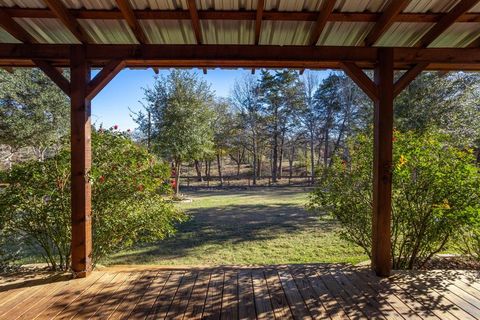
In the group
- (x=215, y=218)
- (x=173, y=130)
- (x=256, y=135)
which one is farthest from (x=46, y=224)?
(x=256, y=135)

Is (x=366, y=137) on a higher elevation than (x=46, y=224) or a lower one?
higher

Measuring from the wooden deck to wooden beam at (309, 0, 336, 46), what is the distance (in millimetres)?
2602

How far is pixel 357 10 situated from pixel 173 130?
11598mm

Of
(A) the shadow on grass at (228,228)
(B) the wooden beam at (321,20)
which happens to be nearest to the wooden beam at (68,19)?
(B) the wooden beam at (321,20)

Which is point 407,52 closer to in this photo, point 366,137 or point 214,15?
point 366,137

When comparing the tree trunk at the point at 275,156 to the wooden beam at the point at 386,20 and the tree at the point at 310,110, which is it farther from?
the wooden beam at the point at 386,20

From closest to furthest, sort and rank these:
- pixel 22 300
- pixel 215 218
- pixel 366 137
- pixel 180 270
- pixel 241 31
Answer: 1. pixel 22 300
2. pixel 241 31
3. pixel 180 270
4. pixel 366 137
5. pixel 215 218

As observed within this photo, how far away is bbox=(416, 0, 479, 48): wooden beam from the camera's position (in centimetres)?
268

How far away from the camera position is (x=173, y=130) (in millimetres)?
13719

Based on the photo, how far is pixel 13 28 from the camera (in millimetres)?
2998

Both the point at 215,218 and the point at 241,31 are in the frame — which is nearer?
the point at 241,31

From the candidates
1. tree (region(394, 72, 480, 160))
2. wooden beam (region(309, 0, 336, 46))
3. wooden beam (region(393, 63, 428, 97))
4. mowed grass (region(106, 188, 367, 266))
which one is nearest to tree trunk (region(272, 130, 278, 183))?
mowed grass (region(106, 188, 367, 266))

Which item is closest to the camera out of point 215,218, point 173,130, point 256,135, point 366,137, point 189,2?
point 189,2

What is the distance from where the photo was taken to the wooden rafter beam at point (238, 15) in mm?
2869
